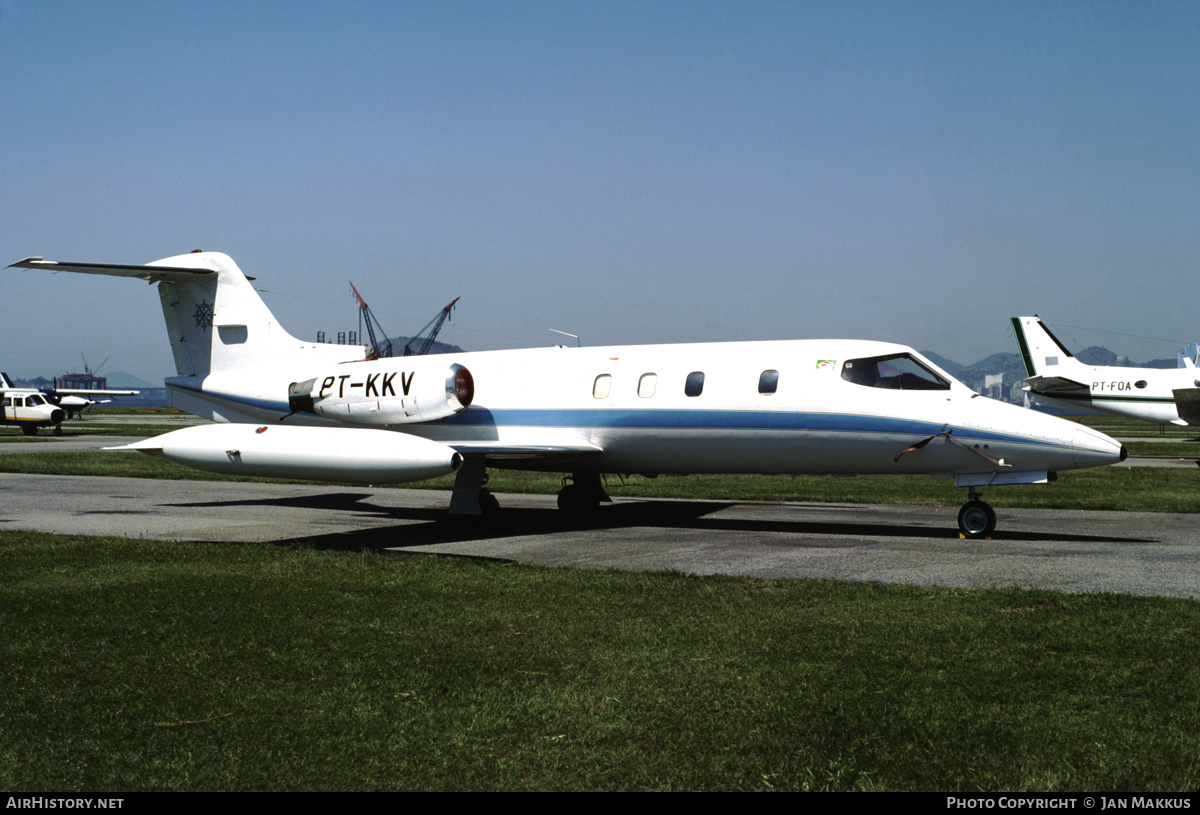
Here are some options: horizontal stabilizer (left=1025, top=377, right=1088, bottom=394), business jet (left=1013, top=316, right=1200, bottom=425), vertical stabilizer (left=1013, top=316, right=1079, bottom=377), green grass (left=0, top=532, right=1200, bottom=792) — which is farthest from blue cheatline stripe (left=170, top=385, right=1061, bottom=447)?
vertical stabilizer (left=1013, top=316, right=1079, bottom=377)

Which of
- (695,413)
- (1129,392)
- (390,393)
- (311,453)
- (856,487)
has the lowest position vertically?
(856,487)

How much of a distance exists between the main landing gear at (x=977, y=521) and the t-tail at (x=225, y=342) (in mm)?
11356

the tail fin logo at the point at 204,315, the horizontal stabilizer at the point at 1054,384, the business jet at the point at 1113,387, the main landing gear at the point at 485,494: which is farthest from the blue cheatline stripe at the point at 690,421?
the horizontal stabilizer at the point at 1054,384

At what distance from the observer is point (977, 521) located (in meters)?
13.8

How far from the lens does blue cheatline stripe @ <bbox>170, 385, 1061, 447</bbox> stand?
1367cm

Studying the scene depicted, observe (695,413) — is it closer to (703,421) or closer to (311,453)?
(703,421)

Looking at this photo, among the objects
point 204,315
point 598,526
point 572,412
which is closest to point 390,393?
point 572,412

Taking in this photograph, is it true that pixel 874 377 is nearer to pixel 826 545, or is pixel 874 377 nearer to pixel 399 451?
pixel 826 545

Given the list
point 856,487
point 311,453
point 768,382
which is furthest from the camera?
point 856,487

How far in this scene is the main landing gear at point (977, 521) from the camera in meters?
13.8

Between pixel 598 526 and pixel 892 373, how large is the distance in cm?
524

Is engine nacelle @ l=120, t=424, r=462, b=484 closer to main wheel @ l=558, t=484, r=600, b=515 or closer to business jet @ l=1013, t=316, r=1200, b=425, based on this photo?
main wheel @ l=558, t=484, r=600, b=515

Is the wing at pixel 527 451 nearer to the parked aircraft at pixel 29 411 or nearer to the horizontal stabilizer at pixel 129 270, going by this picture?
the horizontal stabilizer at pixel 129 270

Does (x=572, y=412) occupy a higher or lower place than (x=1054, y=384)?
lower
